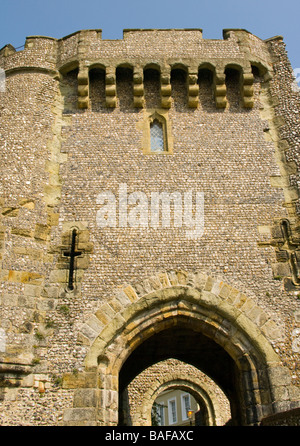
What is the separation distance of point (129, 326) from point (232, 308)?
6.02ft

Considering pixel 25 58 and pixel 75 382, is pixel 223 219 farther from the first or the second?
pixel 25 58

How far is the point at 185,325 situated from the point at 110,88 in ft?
18.0

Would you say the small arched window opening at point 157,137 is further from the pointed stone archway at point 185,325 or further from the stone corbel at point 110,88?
the pointed stone archway at point 185,325

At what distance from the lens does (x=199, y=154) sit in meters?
9.12

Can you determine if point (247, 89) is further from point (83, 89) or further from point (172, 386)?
point (172, 386)

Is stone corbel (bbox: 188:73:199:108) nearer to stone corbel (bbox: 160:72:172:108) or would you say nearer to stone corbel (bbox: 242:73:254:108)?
stone corbel (bbox: 160:72:172:108)

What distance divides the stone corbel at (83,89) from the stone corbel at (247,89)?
359 cm

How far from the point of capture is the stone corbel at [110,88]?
973 cm

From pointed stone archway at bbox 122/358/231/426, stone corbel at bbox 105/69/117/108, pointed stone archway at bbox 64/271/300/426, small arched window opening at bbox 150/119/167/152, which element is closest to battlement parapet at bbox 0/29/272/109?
stone corbel at bbox 105/69/117/108

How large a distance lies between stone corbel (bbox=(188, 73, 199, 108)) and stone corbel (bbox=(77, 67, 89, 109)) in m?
2.33

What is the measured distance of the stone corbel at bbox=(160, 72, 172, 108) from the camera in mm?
9781

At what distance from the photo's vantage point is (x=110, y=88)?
974 centimetres
